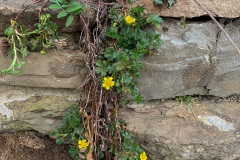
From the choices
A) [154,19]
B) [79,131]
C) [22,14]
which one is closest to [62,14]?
[22,14]

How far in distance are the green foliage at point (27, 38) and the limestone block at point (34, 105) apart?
209 mm

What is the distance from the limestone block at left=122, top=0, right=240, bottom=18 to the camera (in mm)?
1575

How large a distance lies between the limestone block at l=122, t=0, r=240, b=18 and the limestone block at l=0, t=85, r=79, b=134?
637mm

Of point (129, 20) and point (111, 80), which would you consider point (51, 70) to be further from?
point (129, 20)

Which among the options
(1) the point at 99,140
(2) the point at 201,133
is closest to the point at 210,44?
(2) the point at 201,133

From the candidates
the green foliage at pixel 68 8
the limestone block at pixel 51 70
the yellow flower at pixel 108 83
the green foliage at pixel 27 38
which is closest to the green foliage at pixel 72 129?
the limestone block at pixel 51 70

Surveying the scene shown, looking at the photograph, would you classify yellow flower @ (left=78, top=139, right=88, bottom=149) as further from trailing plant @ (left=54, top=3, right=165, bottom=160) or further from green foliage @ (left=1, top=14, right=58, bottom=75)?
green foliage @ (left=1, top=14, right=58, bottom=75)

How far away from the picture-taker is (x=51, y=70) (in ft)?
5.24

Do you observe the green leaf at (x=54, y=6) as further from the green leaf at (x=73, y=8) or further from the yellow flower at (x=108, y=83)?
the yellow flower at (x=108, y=83)

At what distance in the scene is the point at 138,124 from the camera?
1673 mm

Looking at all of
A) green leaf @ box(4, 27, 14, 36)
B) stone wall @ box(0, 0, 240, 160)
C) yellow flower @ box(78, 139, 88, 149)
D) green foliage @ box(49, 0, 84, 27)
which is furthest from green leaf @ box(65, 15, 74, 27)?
yellow flower @ box(78, 139, 88, 149)

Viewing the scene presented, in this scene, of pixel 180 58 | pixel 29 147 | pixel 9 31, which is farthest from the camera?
pixel 29 147

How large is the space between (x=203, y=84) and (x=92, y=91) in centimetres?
64

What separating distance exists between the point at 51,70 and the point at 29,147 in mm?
531
